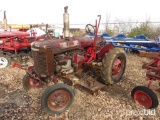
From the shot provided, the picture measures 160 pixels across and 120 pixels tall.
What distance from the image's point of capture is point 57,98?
9.75 feet

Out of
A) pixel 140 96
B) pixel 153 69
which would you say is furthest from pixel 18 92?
pixel 153 69

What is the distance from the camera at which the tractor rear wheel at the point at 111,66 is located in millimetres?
3625

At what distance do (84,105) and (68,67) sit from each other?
820 mm

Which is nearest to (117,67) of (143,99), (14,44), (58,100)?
(143,99)

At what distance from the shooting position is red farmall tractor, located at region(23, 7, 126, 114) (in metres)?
2.99

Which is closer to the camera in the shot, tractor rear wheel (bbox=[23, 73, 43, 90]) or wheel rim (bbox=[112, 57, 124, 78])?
tractor rear wheel (bbox=[23, 73, 43, 90])

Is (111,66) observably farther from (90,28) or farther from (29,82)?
(29,82)

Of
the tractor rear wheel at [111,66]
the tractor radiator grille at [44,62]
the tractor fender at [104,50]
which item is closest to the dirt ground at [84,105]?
the tractor rear wheel at [111,66]

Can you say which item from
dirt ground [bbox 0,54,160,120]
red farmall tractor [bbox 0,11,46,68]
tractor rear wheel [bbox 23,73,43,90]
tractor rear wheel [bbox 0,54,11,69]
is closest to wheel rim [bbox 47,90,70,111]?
dirt ground [bbox 0,54,160,120]

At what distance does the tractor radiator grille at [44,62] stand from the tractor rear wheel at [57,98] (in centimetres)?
45

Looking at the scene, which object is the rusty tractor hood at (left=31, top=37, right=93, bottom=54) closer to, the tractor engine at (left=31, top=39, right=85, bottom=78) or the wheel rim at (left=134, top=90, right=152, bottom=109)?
the tractor engine at (left=31, top=39, right=85, bottom=78)

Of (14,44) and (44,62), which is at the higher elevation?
(14,44)

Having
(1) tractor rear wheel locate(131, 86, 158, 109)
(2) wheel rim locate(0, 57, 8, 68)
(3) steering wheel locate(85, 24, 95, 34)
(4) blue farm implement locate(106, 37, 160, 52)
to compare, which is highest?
(3) steering wheel locate(85, 24, 95, 34)

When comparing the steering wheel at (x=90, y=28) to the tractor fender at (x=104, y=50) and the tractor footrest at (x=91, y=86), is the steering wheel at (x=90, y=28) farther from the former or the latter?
the tractor footrest at (x=91, y=86)
